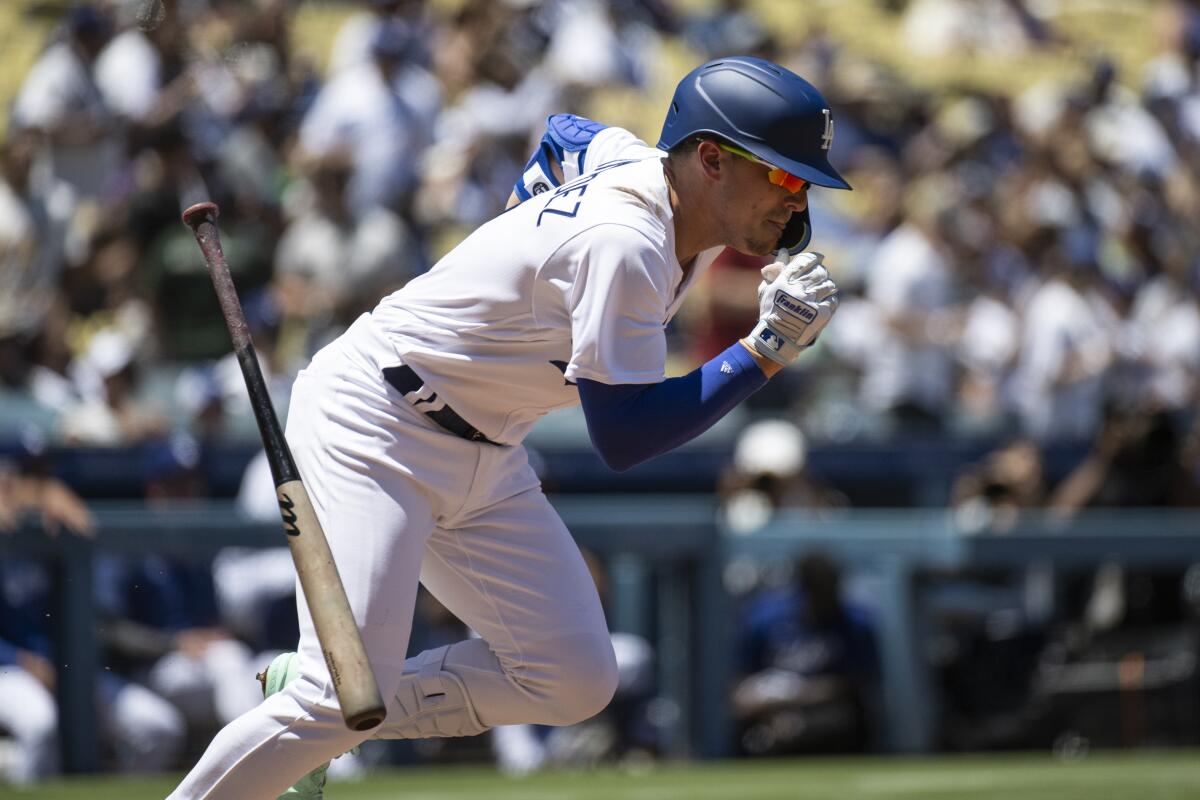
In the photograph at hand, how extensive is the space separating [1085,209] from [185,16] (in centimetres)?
599

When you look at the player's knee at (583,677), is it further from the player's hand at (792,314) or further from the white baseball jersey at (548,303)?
the player's hand at (792,314)

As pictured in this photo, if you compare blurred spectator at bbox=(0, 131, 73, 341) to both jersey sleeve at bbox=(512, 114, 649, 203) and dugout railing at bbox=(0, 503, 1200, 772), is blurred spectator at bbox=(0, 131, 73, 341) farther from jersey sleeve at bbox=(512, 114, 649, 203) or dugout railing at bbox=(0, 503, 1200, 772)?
jersey sleeve at bbox=(512, 114, 649, 203)

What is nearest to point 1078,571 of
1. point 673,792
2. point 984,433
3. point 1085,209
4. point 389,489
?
point 984,433

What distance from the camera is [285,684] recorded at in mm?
3834

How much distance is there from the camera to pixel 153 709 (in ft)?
24.6

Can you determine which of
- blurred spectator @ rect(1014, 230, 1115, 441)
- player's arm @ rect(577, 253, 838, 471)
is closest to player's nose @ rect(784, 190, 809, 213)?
player's arm @ rect(577, 253, 838, 471)

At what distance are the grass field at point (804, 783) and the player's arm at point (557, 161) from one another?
3066 mm

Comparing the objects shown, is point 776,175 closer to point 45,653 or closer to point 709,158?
point 709,158

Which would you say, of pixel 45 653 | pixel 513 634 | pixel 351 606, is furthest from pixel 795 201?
pixel 45 653

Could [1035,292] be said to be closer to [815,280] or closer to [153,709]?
[153,709]

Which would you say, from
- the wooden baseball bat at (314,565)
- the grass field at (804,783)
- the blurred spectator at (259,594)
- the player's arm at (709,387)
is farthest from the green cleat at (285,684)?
the blurred spectator at (259,594)

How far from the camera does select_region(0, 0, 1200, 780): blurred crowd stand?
25.8ft

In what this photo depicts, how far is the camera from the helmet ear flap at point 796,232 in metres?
3.96

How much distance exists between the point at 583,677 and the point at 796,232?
1.10 metres
